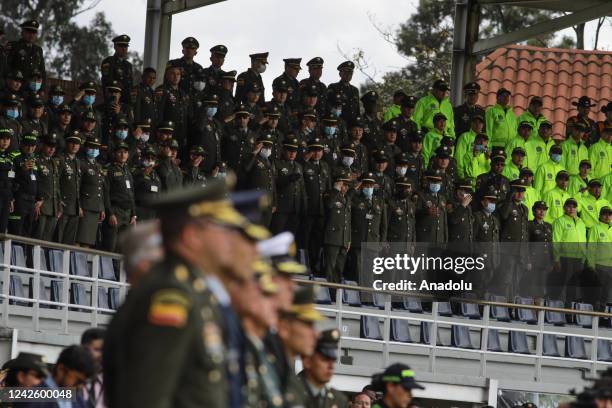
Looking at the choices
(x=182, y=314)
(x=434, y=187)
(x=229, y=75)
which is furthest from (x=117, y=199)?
(x=182, y=314)

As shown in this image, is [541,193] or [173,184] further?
[541,193]

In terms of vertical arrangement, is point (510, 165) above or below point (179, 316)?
above

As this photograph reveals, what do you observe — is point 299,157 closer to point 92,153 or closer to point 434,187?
point 434,187

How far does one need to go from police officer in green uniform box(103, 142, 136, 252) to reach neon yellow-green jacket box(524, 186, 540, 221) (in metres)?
5.36

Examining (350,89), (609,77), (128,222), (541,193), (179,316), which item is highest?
(609,77)

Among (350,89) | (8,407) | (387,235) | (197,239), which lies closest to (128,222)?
(387,235)

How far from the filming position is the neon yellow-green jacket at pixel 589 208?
1794 centimetres

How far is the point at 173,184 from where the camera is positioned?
15156mm

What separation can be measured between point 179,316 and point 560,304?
1332 centimetres

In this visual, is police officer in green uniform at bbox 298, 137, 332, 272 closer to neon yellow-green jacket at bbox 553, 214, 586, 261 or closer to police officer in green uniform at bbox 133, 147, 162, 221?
police officer in green uniform at bbox 133, 147, 162, 221

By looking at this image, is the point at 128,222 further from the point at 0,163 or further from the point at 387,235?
the point at 387,235

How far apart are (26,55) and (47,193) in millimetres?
2694

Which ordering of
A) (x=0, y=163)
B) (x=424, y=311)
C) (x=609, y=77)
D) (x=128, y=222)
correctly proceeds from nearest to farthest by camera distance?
(x=0, y=163), (x=128, y=222), (x=424, y=311), (x=609, y=77)

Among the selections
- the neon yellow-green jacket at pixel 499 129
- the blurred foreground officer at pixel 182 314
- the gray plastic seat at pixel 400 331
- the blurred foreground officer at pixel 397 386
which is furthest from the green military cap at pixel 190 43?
the blurred foreground officer at pixel 182 314
